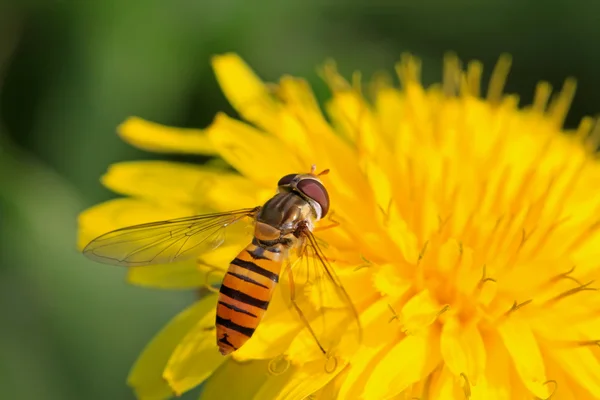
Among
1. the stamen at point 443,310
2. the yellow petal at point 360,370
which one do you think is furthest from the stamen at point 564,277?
the yellow petal at point 360,370

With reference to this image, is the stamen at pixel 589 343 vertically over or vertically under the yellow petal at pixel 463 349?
over

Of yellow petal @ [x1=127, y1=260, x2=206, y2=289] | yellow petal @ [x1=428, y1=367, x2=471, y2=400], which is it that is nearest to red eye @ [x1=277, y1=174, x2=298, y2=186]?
yellow petal @ [x1=127, y1=260, x2=206, y2=289]

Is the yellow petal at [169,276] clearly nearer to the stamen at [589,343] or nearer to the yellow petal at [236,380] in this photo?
the yellow petal at [236,380]

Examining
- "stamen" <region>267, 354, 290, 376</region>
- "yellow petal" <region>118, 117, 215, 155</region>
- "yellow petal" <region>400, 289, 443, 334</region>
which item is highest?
"yellow petal" <region>118, 117, 215, 155</region>

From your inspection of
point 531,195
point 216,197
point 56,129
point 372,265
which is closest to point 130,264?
point 216,197

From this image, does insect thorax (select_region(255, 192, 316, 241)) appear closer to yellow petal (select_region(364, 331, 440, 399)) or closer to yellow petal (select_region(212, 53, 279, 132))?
yellow petal (select_region(364, 331, 440, 399))

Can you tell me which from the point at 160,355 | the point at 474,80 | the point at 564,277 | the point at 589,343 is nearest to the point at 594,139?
the point at 474,80

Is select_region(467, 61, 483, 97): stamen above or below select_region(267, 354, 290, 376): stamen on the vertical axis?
above
